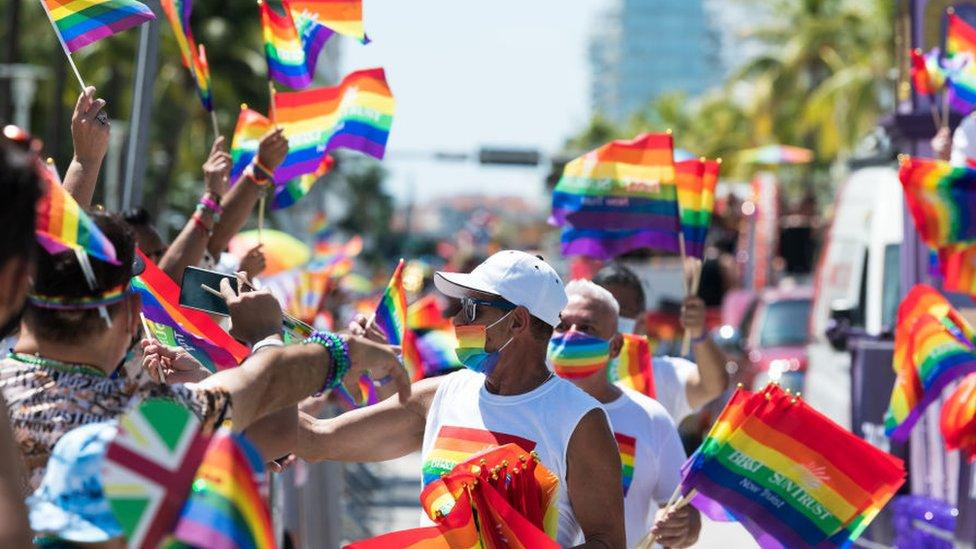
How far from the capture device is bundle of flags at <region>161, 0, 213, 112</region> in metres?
6.64

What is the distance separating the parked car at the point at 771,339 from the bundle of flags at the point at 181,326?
417 inches

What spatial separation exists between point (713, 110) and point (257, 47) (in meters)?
45.6

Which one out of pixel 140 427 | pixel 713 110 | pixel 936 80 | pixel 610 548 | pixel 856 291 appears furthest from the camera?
pixel 713 110

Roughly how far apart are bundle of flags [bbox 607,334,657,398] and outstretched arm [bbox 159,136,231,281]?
5.50ft

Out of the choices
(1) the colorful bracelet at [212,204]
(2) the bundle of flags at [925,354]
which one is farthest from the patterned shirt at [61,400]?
(2) the bundle of flags at [925,354]

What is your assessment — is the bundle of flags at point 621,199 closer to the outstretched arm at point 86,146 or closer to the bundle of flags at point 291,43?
the bundle of flags at point 291,43

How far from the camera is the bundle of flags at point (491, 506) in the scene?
3953 mm

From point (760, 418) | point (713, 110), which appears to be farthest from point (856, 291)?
point (713, 110)

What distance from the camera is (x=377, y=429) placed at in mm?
4707

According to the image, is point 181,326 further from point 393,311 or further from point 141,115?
point 141,115

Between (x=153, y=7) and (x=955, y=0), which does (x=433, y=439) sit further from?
(x=955, y=0)

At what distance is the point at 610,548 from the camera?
14.0ft

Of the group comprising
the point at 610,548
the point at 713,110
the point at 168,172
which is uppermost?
the point at 610,548

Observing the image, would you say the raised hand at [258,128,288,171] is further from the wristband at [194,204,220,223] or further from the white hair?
the white hair
